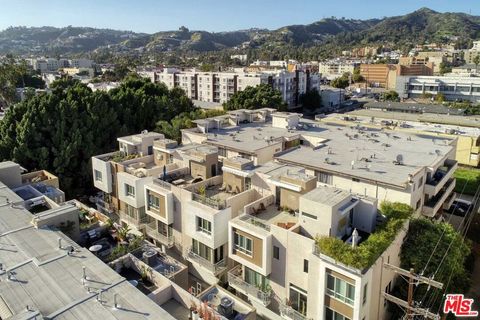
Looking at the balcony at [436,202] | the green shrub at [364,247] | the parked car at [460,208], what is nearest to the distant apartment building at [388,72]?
the parked car at [460,208]

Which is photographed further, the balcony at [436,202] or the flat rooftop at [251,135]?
the flat rooftop at [251,135]

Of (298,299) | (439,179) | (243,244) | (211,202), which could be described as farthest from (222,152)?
(439,179)

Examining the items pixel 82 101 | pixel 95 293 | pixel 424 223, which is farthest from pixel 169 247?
pixel 82 101

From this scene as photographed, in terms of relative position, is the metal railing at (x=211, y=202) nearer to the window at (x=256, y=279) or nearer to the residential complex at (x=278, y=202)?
the residential complex at (x=278, y=202)

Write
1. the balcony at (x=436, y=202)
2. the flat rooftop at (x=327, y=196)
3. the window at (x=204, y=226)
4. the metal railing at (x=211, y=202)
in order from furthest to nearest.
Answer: the balcony at (x=436, y=202)
the window at (x=204, y=226)
the metal railing at (x=211, y=202)
the flat rooftop at (x=327, y=196)

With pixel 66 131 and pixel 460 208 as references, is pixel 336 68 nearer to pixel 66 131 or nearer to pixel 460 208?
pixel 460 208

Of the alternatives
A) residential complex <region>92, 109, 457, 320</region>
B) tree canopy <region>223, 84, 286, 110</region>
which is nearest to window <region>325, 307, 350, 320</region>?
residential complex <region>92, 109, 457, 320</region>

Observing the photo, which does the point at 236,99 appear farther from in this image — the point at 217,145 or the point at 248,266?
the point at 248,266
